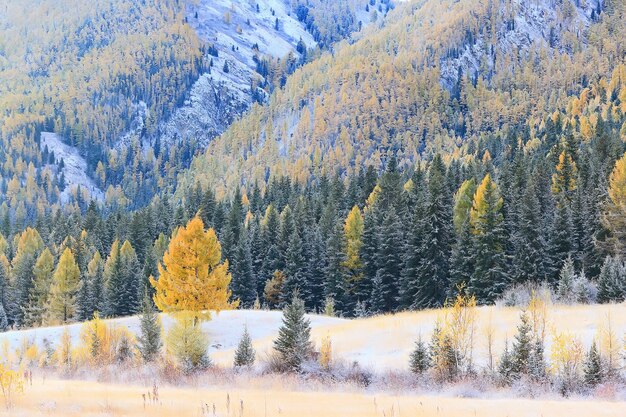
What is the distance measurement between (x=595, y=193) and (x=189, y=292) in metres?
43.7

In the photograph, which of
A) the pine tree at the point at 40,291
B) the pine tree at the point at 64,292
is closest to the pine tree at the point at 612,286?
the pine tree at the point at 64,292

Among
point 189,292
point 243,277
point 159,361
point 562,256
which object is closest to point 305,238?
point 243,277

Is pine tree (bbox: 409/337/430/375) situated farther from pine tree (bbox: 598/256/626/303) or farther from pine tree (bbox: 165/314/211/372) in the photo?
pine tree (bbox: 598/256/626/303)

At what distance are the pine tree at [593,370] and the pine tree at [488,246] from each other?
31.2 meters

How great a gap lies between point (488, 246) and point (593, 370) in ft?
114

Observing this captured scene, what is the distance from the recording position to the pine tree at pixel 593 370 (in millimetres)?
17344

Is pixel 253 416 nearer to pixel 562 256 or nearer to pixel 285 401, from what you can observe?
pixel 285 401

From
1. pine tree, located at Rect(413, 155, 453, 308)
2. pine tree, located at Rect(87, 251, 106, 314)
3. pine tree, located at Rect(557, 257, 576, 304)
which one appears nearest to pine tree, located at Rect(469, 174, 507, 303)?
pine tree, located at Rect(413, 155, 453, 308)

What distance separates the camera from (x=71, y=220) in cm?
11144

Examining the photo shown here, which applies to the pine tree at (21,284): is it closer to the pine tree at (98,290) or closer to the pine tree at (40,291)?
the pine tree at (40,291)

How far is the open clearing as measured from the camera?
12608mm

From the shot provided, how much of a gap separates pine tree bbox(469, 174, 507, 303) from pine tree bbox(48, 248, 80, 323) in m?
49.2

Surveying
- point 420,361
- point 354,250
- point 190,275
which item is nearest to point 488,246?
point 354,250

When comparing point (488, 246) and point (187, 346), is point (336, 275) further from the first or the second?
point (187, 346)
